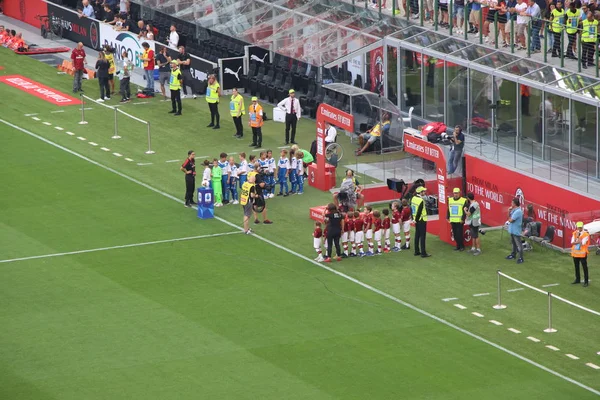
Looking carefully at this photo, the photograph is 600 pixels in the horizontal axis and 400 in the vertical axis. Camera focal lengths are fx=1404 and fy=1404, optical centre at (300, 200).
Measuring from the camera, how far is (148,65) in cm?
5016

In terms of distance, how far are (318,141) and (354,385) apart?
14.3m

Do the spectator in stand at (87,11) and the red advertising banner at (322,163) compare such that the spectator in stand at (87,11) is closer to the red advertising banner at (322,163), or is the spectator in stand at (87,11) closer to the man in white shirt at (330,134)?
the man in white shirt at (330,134)

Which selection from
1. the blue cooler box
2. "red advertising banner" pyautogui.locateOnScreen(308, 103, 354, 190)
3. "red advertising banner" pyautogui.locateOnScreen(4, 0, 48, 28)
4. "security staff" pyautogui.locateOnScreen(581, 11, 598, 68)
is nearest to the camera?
the blue cooler box

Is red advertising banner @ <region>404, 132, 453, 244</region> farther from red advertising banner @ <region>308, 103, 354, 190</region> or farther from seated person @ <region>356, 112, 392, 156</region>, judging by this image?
seated person @ <region>356, 112, 392, 156</region>

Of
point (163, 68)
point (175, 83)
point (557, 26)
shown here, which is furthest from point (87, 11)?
point (557, 26)

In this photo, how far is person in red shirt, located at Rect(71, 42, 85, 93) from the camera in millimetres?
49844

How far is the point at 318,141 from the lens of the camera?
3975 cm

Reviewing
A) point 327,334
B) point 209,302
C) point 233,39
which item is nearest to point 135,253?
point 209,302

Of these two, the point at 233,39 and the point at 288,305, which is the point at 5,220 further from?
the point at 233,39

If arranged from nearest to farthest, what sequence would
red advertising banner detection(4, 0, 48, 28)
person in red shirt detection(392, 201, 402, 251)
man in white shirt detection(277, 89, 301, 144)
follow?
person in red shirt detection(392, 201, 402, 251)
man in white shirt detection(277, 89, 301, 144)
red advertising banner detection(4, 0, 48, 28)

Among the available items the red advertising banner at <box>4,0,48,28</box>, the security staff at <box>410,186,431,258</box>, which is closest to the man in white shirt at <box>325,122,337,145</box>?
the security staff at <box>410,186,431,258</box>

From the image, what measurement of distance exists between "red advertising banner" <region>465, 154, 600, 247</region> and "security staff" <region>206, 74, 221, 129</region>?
34.9 ft

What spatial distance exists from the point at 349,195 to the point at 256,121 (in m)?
→ 7.37

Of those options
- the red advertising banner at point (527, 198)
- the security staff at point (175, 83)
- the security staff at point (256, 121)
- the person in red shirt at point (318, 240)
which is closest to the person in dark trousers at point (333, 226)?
the person in red shirt at point (318, 240)
